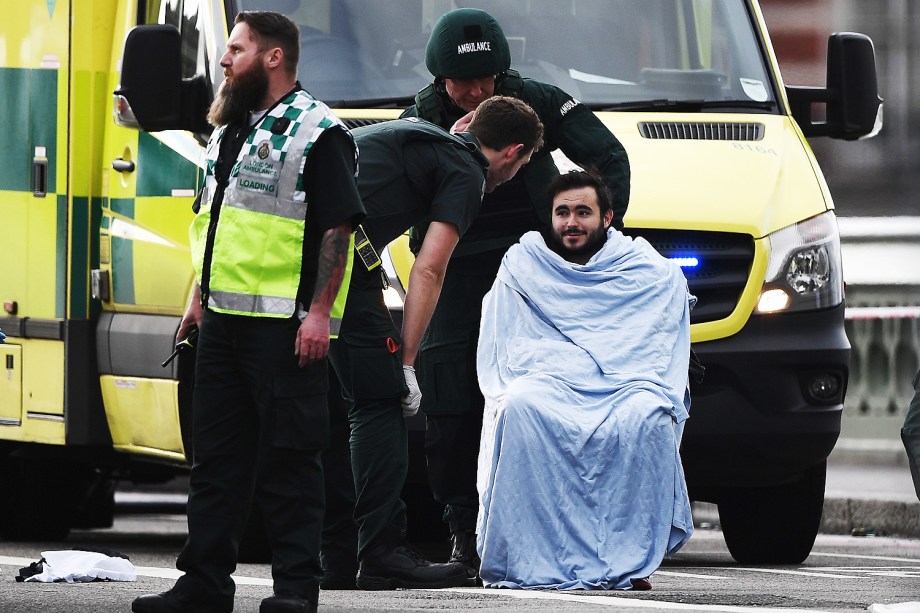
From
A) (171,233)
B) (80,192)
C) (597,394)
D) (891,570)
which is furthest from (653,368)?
(80,192)

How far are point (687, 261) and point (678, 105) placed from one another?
32.3 inches

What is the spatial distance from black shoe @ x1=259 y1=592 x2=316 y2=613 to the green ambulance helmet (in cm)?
232

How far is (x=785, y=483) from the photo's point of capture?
919 centimetres

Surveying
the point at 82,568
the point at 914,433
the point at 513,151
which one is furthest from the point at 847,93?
the point at 914,433

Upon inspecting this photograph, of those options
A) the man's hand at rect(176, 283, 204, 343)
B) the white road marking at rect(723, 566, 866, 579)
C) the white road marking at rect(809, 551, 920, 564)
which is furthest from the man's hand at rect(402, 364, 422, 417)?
the white road marking at rect(809, 551, 920, 564)

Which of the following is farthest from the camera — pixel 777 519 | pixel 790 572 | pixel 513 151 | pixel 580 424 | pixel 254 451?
pixel 777 519

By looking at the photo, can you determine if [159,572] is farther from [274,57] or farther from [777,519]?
[274,57]

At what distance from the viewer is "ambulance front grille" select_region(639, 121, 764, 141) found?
8.98 metres

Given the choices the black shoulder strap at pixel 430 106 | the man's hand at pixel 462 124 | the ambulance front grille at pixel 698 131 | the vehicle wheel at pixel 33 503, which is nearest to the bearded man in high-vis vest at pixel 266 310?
the man's hand at pixel 462 124

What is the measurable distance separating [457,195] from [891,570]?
2608mm

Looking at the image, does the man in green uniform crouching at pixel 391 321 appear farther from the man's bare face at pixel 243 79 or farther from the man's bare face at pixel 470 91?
the man's bare face at pixel 243 79

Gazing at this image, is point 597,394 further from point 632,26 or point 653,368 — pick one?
point 632,26

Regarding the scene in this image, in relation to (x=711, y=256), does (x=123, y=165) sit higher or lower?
higher

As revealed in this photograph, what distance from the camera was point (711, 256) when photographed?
338 inches
